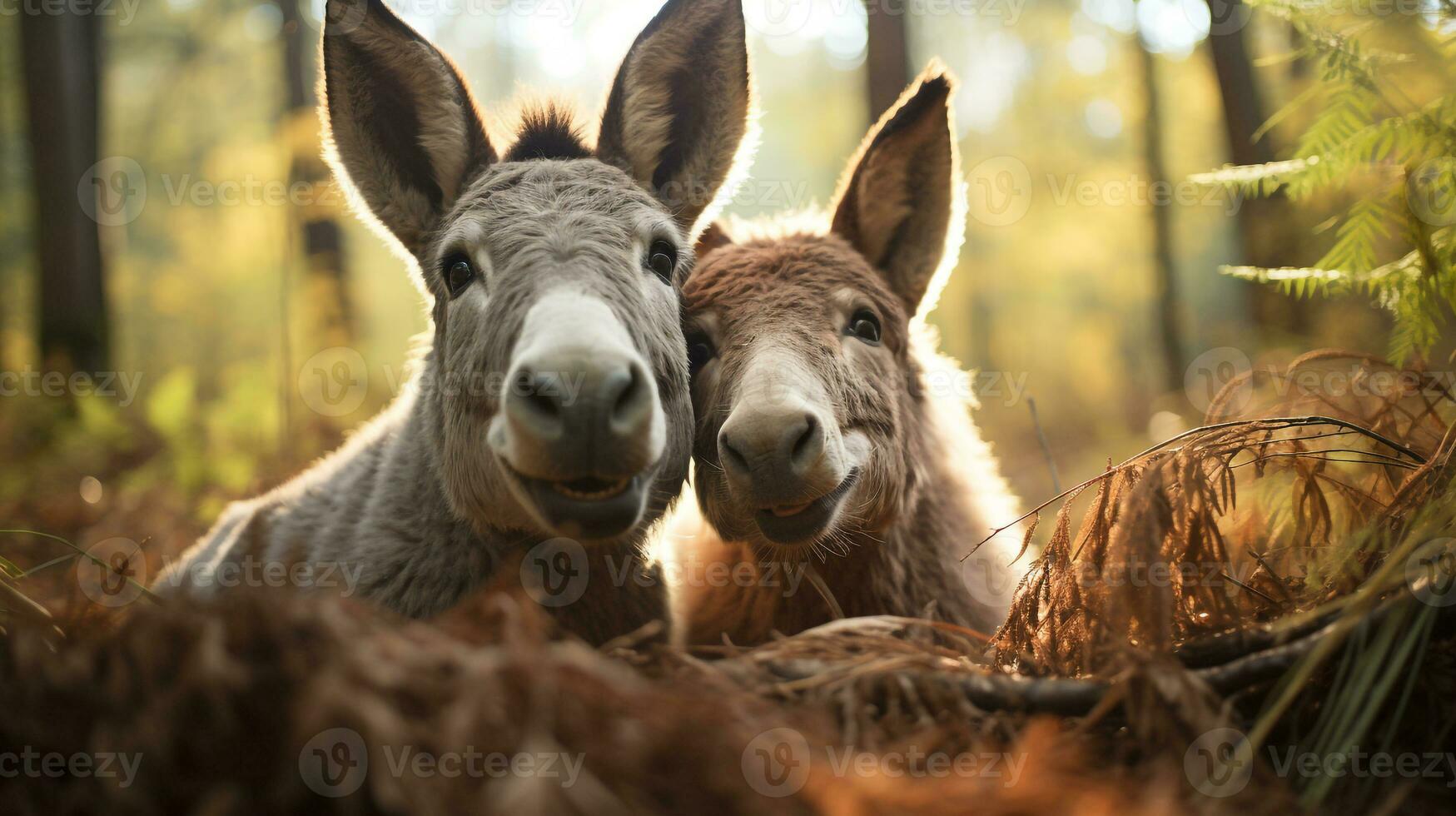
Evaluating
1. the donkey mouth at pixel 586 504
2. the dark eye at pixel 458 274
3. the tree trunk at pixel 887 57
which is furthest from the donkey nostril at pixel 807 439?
the tree trunk at pixel 887 57

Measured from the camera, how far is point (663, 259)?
11.4ft

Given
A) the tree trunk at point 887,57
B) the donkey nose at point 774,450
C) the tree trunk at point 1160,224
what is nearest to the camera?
the donkey nose at point 774,450

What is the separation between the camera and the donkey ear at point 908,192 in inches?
159

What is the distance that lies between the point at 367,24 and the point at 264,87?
2376cm

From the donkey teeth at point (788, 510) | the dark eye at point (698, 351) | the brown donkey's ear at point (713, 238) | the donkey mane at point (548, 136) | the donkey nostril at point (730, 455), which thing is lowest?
the donkey teeth at point (788, 510)

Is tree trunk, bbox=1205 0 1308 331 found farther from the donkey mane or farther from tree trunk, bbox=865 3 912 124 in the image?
the donkey mane

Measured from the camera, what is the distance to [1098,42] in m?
18.5

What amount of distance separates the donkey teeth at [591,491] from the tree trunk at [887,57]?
614cm

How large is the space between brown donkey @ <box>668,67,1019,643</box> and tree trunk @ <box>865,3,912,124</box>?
154 inches

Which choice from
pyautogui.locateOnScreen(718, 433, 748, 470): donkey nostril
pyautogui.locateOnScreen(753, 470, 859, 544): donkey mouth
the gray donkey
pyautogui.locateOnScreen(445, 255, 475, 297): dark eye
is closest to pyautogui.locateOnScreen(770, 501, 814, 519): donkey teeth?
pyautogui.locateOnScreen(753, 470, 859, 544): donkey mouth

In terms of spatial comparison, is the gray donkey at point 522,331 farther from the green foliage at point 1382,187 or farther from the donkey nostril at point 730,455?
the green foliage at point 1382,187

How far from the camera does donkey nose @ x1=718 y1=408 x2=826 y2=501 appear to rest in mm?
2865

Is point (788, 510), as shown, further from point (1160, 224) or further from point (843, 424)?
point (1160, 224)

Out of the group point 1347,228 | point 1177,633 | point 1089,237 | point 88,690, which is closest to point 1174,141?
point 1089,237
